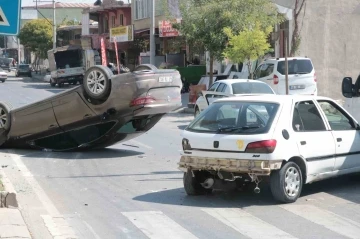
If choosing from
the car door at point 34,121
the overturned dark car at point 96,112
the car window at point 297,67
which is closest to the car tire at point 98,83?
the overturned dark car at point 96,112

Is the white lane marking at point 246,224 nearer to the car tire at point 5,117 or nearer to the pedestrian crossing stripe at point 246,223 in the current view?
the pedestrian crossing stripe at point 246,223

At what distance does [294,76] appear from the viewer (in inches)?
1005

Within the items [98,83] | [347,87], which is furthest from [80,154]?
[347,87]

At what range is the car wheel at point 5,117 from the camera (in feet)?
56.7

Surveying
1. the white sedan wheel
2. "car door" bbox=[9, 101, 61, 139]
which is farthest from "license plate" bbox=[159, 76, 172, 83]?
"car door" bbox=[9, 101, 61, 139]

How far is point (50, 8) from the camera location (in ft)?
336

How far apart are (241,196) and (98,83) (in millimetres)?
6294

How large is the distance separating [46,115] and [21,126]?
80 centimetres

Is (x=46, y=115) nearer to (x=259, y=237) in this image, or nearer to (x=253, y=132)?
(x=253, y=132)

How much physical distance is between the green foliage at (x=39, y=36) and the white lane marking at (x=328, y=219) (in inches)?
2760

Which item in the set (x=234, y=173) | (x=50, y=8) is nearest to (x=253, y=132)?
(x=234, y=173)

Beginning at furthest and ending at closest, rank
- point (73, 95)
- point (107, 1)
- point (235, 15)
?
point (107, 1) < point (235, 15) < point (73, 95)

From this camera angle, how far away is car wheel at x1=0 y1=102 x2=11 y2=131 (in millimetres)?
17281

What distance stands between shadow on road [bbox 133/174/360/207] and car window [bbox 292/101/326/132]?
108cm
